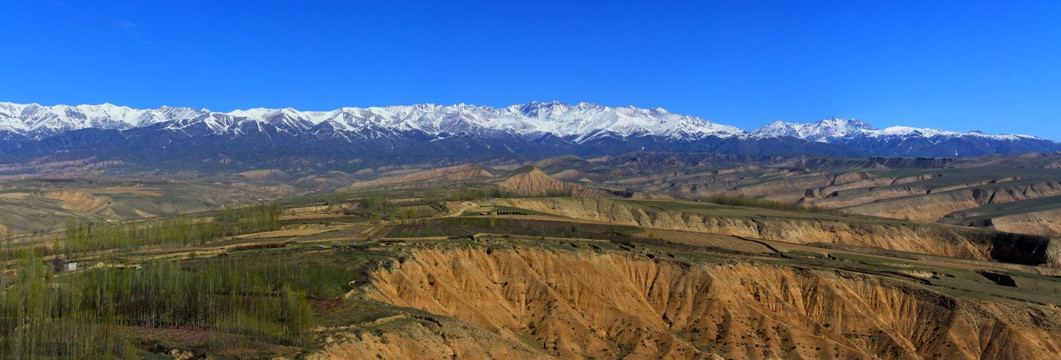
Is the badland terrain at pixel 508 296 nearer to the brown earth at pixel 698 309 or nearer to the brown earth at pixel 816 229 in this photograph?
the brown earth at pixel 698 309

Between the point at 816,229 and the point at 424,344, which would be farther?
the point at 816,229

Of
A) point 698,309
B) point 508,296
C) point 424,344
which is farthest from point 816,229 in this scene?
point 424,344

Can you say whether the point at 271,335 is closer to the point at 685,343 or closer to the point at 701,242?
the point at 685,343

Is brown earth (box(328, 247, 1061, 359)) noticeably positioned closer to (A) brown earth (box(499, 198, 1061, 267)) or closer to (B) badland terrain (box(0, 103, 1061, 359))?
Result: (B) badland terrain (box(0, 103, 1061, 359))

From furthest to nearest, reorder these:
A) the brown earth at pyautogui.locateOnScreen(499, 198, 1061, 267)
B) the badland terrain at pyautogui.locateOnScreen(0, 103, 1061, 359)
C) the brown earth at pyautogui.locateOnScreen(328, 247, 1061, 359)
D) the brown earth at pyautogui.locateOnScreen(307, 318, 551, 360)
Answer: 1. the brown earth at pyautogui.locateOnScreen(499, 198, 1061, 267)
2. the brown earth at pyautogui.locateOnScreen(328, 247, 1061, 359)
3. the badland terrain at pyautogui.locateOnScreen(0, 103, 1061, 359)
4. the brown earth at pyautogui.locateOnScreen(307, 318, 551, 360)

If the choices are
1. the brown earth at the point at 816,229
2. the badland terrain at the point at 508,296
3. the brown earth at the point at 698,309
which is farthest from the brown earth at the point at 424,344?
the brown earth at the point at 816,229

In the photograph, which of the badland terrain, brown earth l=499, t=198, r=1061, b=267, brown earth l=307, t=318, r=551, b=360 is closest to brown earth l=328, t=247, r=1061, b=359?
the badland terrain

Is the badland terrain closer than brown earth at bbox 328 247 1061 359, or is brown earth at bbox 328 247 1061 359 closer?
the badland terrain

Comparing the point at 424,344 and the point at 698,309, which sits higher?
the point at 424,344

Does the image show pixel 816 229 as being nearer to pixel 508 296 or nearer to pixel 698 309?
pixel 698 309
